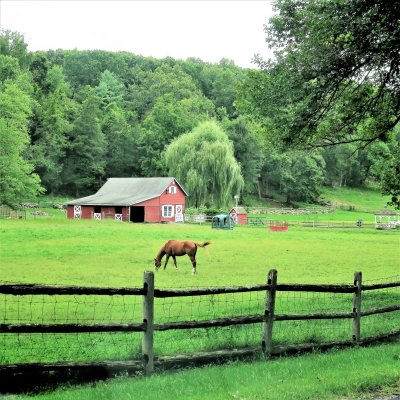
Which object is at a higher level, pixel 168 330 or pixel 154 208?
pixel 154 208

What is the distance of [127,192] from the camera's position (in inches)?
2724

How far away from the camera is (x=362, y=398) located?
658cm

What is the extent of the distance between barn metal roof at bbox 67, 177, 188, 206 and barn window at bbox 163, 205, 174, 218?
2279mm

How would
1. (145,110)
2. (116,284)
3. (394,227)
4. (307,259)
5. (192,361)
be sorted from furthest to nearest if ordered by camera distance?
(145,110)
(394,227)
(307,259)
(116,284)
(192,361)

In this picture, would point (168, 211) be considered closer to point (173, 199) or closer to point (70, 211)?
point (173, 199)

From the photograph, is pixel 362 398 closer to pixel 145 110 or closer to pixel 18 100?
pixel 18 100

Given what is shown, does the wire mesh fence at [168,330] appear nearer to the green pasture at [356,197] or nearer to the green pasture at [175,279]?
the green pasture at [175,279]

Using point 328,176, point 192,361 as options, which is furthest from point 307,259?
point 328,176

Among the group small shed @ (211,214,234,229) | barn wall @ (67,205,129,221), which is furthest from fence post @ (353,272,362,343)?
barn wall @ (67,205,129,221)

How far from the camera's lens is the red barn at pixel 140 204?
62969 millimetres

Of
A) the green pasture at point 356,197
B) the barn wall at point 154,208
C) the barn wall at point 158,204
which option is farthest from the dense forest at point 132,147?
the barn wall at point 158,204

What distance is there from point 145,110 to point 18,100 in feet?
273

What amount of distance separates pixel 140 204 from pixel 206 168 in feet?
40.0

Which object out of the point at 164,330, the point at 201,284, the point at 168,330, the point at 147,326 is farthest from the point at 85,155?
the point at 147,326
